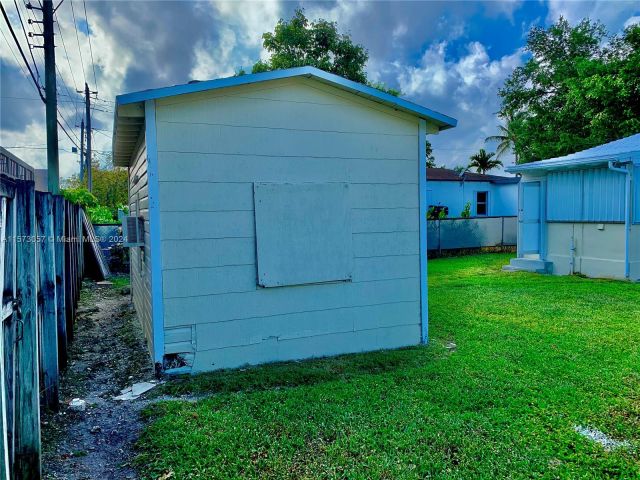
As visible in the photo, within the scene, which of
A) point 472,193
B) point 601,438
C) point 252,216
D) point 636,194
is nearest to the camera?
point 601,438

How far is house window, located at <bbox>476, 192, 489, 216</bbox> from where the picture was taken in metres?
20.9

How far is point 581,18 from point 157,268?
2236cm

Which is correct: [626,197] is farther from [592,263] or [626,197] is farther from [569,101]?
[569,101]

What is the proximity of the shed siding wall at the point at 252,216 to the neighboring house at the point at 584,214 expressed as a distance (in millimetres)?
6638

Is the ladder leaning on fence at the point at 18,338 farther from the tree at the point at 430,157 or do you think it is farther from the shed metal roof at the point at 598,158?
the tree at the point at 430,157

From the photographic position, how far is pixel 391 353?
475 cm

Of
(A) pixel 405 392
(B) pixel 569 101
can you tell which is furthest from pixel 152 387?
(B) pixel 569 101

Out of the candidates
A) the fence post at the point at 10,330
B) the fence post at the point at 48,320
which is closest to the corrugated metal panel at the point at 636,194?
the fence post at the point at 48,320

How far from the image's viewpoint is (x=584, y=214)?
990 cm

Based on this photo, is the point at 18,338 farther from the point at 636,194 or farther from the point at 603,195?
the point at 603,195

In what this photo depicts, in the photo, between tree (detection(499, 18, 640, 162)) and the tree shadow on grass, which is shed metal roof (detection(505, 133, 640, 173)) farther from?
the tree shadow on grass

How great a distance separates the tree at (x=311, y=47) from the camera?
17750mm

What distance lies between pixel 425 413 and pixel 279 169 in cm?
264

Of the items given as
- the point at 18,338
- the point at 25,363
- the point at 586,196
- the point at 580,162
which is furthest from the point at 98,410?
the point at 586,196
